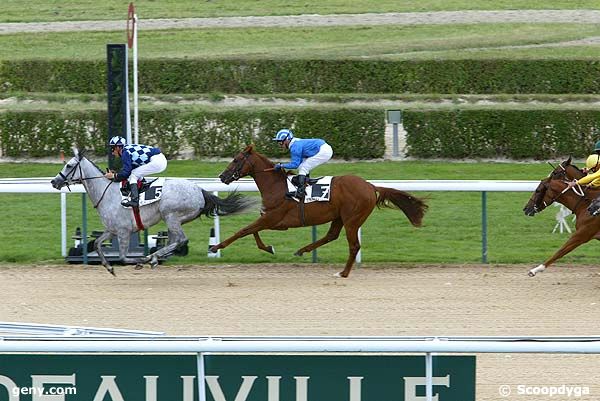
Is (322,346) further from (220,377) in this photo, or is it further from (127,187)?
(127,187)

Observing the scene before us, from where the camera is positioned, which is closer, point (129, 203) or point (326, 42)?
point (129, 203)

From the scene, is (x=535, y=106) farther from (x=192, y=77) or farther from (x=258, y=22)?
(x=258, y=22)

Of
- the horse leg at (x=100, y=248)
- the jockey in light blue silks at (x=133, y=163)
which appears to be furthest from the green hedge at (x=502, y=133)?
the horse leg at (x=100, y=248)

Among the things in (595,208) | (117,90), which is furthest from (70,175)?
(595,208)

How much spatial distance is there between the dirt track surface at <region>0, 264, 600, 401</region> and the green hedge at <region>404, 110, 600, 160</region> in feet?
15.3

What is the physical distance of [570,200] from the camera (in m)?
10.2

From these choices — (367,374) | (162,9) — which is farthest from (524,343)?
(162,9)

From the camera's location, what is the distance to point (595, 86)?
1922 cm

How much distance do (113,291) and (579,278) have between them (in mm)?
3514

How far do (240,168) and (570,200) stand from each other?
8.26 ft

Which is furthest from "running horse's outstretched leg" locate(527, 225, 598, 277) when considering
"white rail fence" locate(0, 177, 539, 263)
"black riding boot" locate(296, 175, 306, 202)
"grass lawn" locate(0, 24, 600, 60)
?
"grass lawn" locate(0, 24, 600, 60)

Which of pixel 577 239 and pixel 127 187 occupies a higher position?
pixel 127 187

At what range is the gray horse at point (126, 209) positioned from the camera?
10.3 metres

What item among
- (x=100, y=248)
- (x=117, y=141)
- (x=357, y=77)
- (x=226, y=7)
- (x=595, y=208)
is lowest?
(x=100, y=248)
